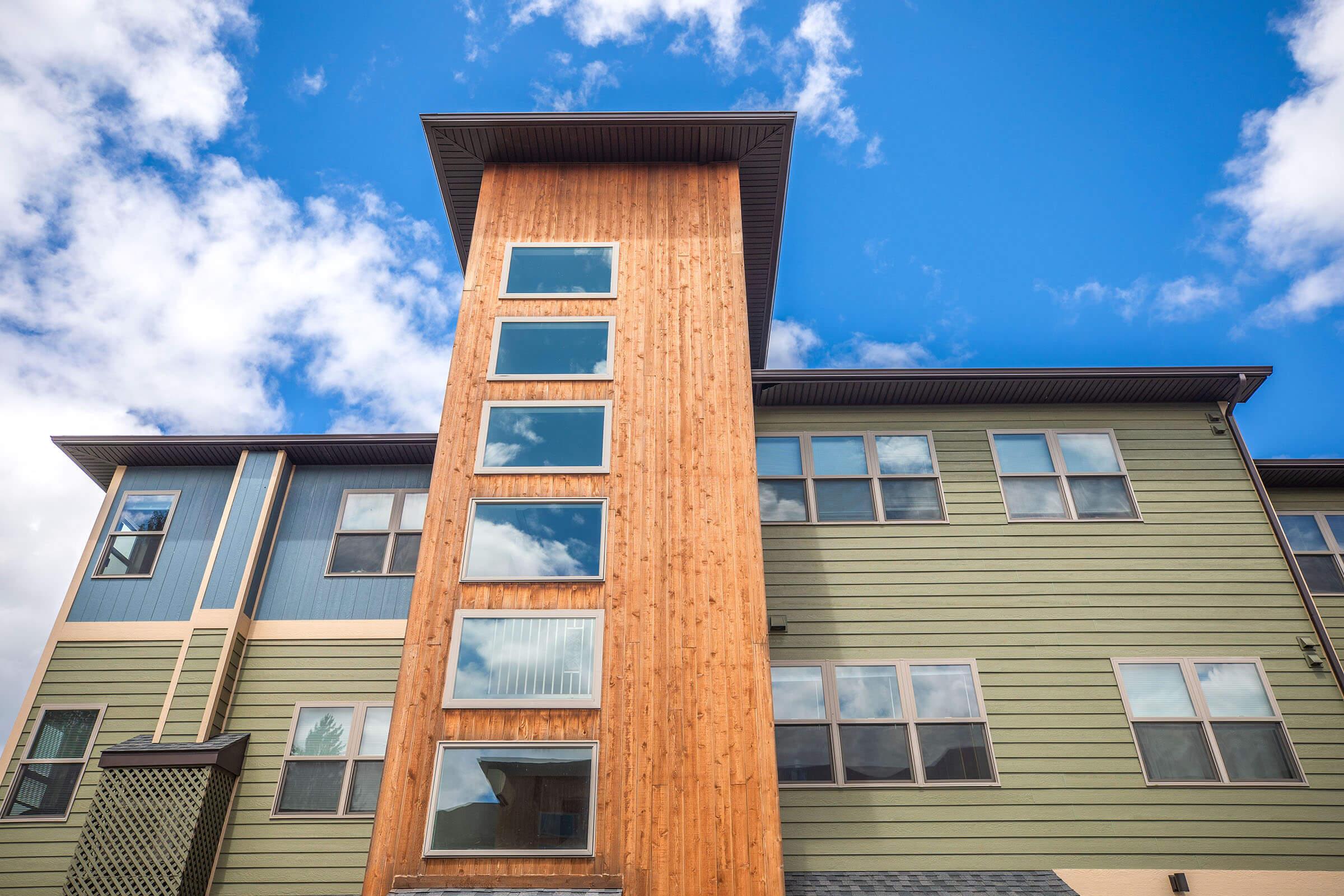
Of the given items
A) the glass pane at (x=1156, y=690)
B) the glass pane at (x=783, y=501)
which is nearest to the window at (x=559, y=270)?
the glass pane at (x=783, y=501)

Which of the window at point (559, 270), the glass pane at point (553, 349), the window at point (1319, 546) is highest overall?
the window at point (559, 270)

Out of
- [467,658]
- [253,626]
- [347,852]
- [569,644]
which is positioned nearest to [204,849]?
[347,852]

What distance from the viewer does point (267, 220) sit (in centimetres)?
2258

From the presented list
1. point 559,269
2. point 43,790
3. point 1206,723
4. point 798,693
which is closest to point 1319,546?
point 1206,723

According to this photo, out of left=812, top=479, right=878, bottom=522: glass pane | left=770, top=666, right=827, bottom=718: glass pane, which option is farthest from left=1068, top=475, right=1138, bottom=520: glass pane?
left=770, top=666, right=827, bottom=718: glass pane

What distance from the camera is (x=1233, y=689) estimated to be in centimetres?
966

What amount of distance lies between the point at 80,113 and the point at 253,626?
1718 centimetres

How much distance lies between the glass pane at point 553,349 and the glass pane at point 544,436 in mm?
558

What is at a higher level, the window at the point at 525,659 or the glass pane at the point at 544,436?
the glass pane at the point at 544,436

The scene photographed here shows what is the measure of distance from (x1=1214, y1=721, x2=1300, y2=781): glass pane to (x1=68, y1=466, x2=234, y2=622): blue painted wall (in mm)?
13389

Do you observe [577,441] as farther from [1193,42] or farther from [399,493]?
[1193,42]

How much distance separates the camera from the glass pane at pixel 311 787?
9.99 m

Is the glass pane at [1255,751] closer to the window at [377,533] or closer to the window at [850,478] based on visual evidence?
the window at [850,478]

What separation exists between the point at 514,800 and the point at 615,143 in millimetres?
8916
